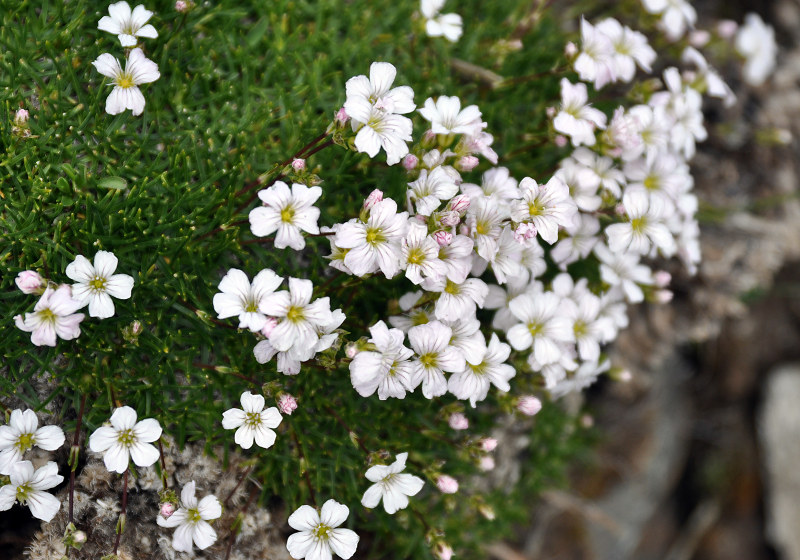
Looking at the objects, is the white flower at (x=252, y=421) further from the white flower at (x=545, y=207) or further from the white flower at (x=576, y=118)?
the white flower at (x=576, y=118)

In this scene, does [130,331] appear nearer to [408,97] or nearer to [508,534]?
[408,97]

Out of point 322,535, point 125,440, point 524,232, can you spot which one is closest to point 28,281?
point 125,440

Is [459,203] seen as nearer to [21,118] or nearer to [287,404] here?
[287,404]

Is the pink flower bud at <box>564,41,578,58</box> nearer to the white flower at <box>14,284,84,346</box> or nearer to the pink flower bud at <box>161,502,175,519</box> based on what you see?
the white flower at <box>14,284,84,346</box>

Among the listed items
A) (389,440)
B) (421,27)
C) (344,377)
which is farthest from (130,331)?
(421,27)

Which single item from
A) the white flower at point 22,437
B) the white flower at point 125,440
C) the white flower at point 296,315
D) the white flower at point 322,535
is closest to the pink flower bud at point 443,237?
the white flower at point 296,315

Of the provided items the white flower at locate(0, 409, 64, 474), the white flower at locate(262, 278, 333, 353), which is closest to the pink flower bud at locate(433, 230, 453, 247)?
the white flower at locate(262, 278, 333, 353)

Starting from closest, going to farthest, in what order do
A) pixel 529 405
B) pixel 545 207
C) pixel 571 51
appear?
pixel 545 207 → pixel 529 405 → pixel 571 51
